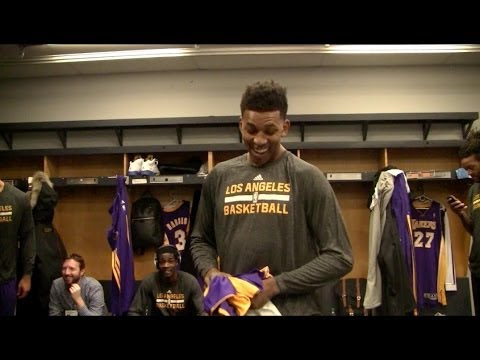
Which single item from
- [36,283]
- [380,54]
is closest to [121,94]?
[36,283]

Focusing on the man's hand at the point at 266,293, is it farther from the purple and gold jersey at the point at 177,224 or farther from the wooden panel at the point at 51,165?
the wooden panel at the point at 51,165

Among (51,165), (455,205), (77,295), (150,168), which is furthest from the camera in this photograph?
(51,165)

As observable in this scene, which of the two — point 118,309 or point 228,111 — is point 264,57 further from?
point 118,309

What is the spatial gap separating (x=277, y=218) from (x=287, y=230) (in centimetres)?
5

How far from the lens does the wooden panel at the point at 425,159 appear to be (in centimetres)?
489

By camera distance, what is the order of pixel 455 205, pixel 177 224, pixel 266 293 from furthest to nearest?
pixel 177 224 < pixel 455 205 < pixel 266 293

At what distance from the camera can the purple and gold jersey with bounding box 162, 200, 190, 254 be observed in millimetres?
4828

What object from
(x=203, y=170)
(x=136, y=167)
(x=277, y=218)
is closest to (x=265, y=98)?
(x=277, y=218)

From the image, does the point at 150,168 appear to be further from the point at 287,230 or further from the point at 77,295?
the point at 287,230

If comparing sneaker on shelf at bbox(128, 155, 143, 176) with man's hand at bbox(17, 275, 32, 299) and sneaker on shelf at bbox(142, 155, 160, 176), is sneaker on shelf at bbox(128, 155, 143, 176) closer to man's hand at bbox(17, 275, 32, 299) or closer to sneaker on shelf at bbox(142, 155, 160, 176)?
sneaker on shelf at bbox(142, 155, 160, 176)

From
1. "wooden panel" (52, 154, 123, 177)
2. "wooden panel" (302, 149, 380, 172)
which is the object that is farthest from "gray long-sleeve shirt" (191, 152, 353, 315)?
"wooden panel" (52, 154, 123, 177)

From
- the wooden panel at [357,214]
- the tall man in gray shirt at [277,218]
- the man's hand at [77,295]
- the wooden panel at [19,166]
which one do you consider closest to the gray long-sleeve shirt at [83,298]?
the man's hand at [77,295]

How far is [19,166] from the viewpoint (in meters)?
5.21

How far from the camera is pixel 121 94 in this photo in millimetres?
5215
